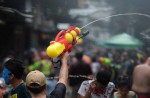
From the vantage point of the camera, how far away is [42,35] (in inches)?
1118

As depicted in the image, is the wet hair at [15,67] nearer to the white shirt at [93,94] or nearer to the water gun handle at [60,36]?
the water gun handle at [60,36]

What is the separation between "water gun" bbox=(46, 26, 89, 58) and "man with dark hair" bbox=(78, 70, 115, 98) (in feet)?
3.28

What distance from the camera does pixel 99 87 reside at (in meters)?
5.16

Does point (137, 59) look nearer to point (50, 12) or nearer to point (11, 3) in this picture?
point (50, 12)

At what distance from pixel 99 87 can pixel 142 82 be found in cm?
120

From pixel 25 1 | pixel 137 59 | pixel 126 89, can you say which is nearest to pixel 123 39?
pixel 137 59

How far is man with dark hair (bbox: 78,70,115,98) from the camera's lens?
202 inches

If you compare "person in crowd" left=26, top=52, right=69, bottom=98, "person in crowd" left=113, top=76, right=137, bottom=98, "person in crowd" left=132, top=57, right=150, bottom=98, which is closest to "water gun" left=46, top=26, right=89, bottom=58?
"person in crowd" left=26, top=52, right=69, bottom=98

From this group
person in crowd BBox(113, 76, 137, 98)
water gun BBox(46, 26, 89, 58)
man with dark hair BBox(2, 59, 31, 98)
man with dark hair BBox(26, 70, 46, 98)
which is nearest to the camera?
man with dark hair BBox(26, 70, 46, 98)

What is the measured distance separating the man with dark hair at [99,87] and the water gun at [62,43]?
1001 mm

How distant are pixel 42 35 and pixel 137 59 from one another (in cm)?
1751

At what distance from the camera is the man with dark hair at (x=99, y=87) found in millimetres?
5133

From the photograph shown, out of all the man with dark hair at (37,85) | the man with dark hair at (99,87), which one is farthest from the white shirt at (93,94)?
the man with dark hair at (37,85)

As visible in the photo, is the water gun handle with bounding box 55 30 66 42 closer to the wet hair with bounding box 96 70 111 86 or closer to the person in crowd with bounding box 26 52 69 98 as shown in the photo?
the person in crowd with bounding box 26 52 69 98
